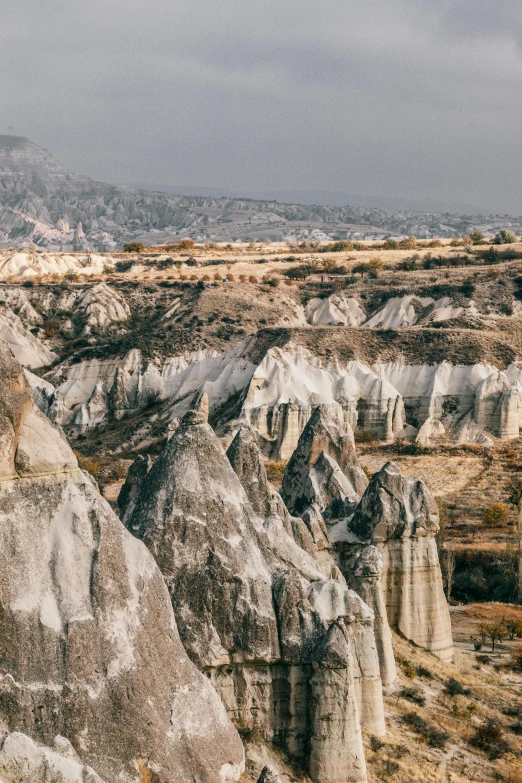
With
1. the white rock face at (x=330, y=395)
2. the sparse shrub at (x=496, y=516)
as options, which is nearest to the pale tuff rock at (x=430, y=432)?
the white rock face at (x=330, y=395)

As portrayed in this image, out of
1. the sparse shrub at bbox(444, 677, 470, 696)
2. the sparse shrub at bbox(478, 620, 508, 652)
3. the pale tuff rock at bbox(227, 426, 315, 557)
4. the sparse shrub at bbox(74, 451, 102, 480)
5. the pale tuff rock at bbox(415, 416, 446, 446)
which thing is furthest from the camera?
the pale tuff rock at bbox(415, 416, 446, 446)

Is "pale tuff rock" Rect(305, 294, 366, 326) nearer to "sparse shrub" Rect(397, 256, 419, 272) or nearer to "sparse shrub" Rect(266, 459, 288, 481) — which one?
"sparse shrub" Rect(397, 256, 419, 272)

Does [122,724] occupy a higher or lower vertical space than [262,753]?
higher

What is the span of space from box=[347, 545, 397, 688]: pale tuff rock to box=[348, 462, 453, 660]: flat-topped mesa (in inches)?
90.8

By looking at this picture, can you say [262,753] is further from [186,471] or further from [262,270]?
→ [262,270]

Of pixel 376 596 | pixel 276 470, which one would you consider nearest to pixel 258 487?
pixel 376 596

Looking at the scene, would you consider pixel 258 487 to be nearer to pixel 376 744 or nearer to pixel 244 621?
pixel 376 744

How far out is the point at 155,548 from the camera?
57.5 ft

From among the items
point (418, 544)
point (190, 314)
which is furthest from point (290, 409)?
point (418, 544)

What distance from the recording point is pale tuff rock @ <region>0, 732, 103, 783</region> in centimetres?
1200

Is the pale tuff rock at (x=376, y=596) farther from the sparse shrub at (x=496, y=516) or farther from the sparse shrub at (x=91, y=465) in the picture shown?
the sparse shrub at (x=91, y=465)

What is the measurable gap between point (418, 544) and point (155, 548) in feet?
37.3

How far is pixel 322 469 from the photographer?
32375mm

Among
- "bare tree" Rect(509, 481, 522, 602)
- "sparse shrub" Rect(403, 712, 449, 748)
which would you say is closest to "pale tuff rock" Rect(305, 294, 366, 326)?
"bare tree" Rect(509, 481, 522, 602)
